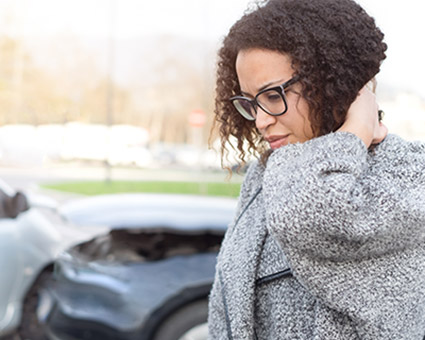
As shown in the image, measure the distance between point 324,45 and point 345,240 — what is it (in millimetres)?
362

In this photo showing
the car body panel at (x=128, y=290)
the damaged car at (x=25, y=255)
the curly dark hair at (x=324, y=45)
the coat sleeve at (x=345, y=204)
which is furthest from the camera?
the damaged car at (x=25, y=255)

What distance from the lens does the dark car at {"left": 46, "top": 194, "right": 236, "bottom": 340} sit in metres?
2.74

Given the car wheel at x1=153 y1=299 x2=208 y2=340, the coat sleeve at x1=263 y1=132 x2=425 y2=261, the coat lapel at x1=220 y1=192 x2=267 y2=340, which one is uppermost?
the coat sleeve at x1=263 y1=132 x2=425 y2=261

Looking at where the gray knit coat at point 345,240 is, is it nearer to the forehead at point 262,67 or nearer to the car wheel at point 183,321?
the forehead at point 262,67

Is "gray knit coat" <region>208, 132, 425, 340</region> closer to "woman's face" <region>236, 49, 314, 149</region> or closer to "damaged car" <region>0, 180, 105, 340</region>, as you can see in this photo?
"woman's face" <region>236, 49, 314, 149</region>

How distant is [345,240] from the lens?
A: 2.74ft

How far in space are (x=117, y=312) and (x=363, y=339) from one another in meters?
2.10

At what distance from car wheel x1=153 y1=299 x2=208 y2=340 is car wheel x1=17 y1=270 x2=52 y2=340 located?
113cm

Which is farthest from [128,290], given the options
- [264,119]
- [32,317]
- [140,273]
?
[264,119]

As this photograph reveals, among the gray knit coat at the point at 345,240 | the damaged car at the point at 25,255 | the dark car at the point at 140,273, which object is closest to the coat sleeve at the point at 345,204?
the gray knit coat at the point at 345,240

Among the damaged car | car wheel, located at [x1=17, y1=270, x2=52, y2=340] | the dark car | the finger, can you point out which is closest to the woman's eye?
the finger

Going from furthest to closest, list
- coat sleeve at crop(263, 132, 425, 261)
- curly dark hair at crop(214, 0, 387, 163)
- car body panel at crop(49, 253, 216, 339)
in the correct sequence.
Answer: car body panel at crop(49, 253, 216, 339)
curly dark hair at crop(214, 0, 387, 163)
coat sleeve at crop(263, 132, 425, 261)

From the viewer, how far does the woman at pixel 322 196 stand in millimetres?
840

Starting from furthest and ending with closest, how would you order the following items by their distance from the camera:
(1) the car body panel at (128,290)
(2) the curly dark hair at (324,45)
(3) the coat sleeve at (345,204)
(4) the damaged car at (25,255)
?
(4) the damaged car at (25,255)
(1) the car body panel at (128,290)
(2) the curly dark hair at (324,45)
(3) the coat sleeve at (345,204)
